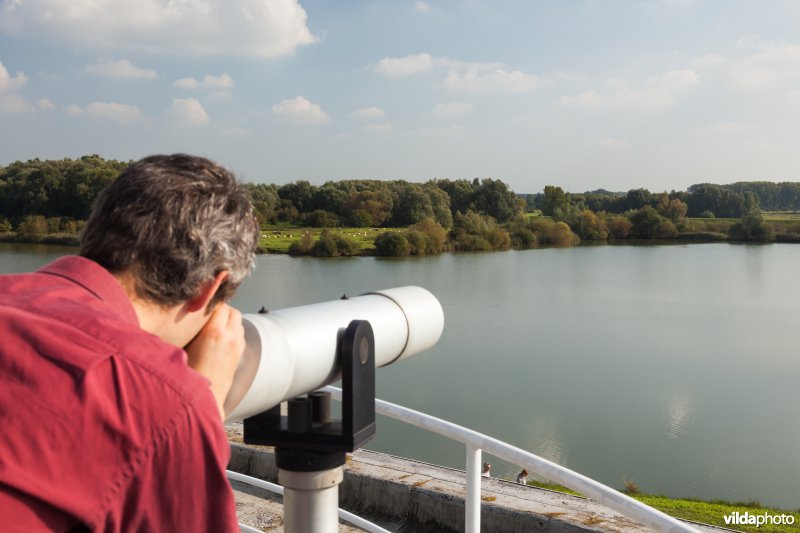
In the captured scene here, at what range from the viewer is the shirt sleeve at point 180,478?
69 cm

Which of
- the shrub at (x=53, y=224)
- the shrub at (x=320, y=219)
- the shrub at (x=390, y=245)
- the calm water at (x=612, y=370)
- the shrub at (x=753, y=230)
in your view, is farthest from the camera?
the shrub at (x=753, y=230)

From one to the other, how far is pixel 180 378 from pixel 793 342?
22.9 metres

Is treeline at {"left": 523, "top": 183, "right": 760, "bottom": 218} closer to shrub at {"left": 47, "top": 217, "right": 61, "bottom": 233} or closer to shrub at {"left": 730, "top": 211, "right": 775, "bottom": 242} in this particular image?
shrub at {"left": 730, "top": 211, "right": 775, "bottom": 242}

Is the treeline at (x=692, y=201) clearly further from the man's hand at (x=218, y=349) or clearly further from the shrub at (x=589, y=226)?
the man's hand at (x=218, y=349)

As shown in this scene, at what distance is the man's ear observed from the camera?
3.10 feet

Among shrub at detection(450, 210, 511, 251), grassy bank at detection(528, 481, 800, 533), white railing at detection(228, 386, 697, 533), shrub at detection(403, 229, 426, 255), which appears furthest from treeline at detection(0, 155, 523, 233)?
white railing at detection(228, 386, 697, 533)

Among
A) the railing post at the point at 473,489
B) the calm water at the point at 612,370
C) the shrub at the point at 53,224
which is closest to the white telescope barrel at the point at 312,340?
the railing post at the point at 473,489

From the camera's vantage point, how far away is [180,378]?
2.32ft

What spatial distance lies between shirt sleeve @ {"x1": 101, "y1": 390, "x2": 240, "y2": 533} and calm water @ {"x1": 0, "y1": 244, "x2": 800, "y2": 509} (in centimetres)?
1042

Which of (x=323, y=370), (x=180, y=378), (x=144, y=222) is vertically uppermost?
(x=144, y=222)

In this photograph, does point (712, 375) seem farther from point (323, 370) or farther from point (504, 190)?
point (504, 190)

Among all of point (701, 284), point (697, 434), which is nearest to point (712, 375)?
point (697, 434)

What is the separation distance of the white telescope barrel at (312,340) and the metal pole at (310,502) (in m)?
0.22

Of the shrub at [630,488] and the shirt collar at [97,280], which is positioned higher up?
the shirt collar at [97,280]
